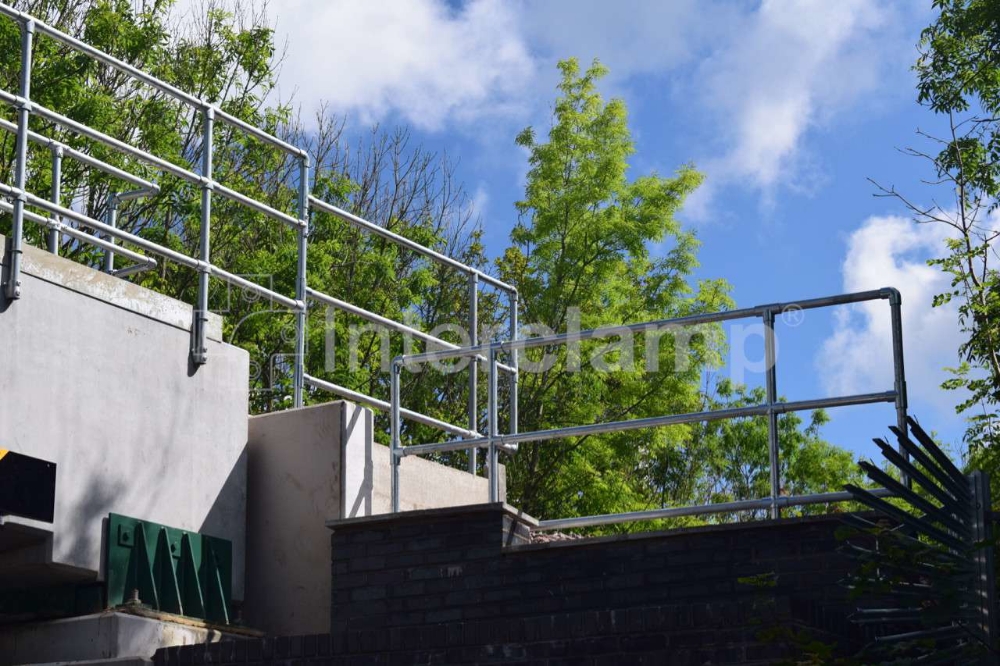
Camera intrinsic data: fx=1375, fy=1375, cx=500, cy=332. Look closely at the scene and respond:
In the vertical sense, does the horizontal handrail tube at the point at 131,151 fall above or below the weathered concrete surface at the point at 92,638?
above

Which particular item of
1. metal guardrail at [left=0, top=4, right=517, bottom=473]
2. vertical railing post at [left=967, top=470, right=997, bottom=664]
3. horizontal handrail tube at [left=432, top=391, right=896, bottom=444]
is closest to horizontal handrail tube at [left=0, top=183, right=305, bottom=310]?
metal guardrail at [left=0, top=4, right=517, bottom=473]

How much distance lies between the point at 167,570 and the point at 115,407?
2.94 ft

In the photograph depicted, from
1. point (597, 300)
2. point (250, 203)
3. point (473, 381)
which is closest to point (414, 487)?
point (473, 381)

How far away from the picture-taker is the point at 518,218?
76.0ft

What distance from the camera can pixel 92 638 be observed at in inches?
266

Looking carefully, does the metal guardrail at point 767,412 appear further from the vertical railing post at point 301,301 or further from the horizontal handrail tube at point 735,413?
the vertical railing post at point 301,301

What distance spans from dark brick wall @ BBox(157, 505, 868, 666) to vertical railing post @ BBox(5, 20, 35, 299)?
1958mm

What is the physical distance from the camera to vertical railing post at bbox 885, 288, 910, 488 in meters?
6.42

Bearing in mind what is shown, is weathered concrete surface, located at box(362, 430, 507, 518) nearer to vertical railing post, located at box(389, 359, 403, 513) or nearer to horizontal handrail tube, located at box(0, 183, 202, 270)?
vertical railing post, located at box(389, 359, 403, 513)

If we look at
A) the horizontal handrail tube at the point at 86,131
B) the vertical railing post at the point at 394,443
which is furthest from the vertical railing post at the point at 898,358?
the horizontal handrail tube at the point at 86,131

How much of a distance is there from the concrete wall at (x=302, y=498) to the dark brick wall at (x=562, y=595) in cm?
48

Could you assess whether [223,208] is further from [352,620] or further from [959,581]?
[959,581]

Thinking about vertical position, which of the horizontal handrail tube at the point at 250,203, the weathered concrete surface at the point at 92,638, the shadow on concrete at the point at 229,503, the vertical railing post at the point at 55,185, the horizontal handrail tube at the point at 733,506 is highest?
the vertical railing post at the point at 55,185

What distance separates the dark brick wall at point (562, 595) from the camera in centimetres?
548
